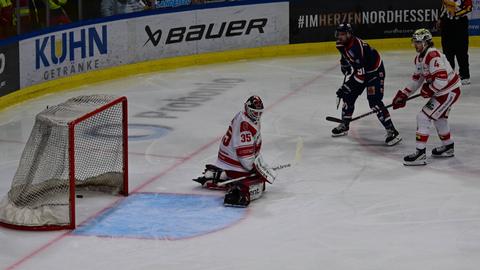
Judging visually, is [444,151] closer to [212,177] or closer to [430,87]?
[430,87]

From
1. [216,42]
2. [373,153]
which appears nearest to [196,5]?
[216,42]

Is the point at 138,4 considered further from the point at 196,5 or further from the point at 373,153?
the point at 373,153

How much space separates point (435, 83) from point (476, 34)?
7270 millimetres

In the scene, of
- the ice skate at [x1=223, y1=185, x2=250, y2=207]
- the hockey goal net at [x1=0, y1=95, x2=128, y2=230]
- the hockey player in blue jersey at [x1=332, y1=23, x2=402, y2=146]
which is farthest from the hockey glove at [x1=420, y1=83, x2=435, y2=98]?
the hockey goal net at [x1=0, y1=95, x2=128, y2=230]

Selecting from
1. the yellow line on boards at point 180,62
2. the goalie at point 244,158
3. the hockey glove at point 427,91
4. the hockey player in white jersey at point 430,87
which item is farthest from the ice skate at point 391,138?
the yellow line on boards at point 180,62

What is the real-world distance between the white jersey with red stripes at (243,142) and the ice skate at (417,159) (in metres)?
1.62

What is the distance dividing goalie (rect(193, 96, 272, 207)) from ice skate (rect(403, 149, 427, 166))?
1.49m

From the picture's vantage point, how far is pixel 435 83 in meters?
8.55

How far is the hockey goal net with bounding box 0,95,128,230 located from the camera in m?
7.01

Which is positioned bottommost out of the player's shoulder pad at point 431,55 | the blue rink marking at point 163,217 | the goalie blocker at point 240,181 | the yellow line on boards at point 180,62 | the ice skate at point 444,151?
the yellow line on boards at point 180,62

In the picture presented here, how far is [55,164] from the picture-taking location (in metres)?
7.14

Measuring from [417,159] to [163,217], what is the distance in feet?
7.86

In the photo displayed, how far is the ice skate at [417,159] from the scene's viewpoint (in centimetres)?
866

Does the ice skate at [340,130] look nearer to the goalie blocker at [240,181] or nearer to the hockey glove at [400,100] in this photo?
the hockey glove at [400,100]
